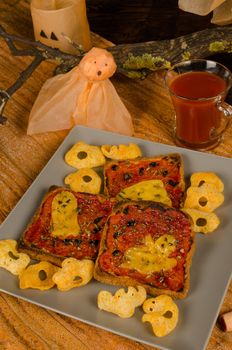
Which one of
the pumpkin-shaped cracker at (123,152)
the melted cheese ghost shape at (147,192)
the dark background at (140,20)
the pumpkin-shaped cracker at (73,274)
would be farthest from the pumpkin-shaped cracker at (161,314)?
the dark background at (140,20)

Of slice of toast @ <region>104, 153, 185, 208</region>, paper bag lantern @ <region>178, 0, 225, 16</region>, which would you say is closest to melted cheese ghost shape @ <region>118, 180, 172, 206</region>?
slice of toast @ <region>104, 153, 185, 208</region>

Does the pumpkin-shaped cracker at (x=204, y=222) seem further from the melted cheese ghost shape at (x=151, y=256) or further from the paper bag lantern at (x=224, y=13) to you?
the paper bag lantern at (x=224, y=13)

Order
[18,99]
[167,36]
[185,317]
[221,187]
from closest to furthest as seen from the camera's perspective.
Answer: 1. [185,317]
2. [221,187]
3. [18,99]
4. [167,36]

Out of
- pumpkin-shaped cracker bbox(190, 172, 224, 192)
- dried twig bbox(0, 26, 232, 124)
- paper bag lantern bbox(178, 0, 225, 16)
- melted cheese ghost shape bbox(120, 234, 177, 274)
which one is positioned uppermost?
paper bag lantern bbox(178, 0, 225, 16)

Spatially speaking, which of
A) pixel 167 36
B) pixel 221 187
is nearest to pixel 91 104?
pixel 221 187

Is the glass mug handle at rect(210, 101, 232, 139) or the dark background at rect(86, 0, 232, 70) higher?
the glass mug handle at rect(210, 101, 232, 139)

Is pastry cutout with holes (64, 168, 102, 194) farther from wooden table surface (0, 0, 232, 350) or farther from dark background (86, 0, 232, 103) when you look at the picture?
dark background (86, 0, 232, 103)

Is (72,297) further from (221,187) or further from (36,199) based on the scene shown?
(221,187)
